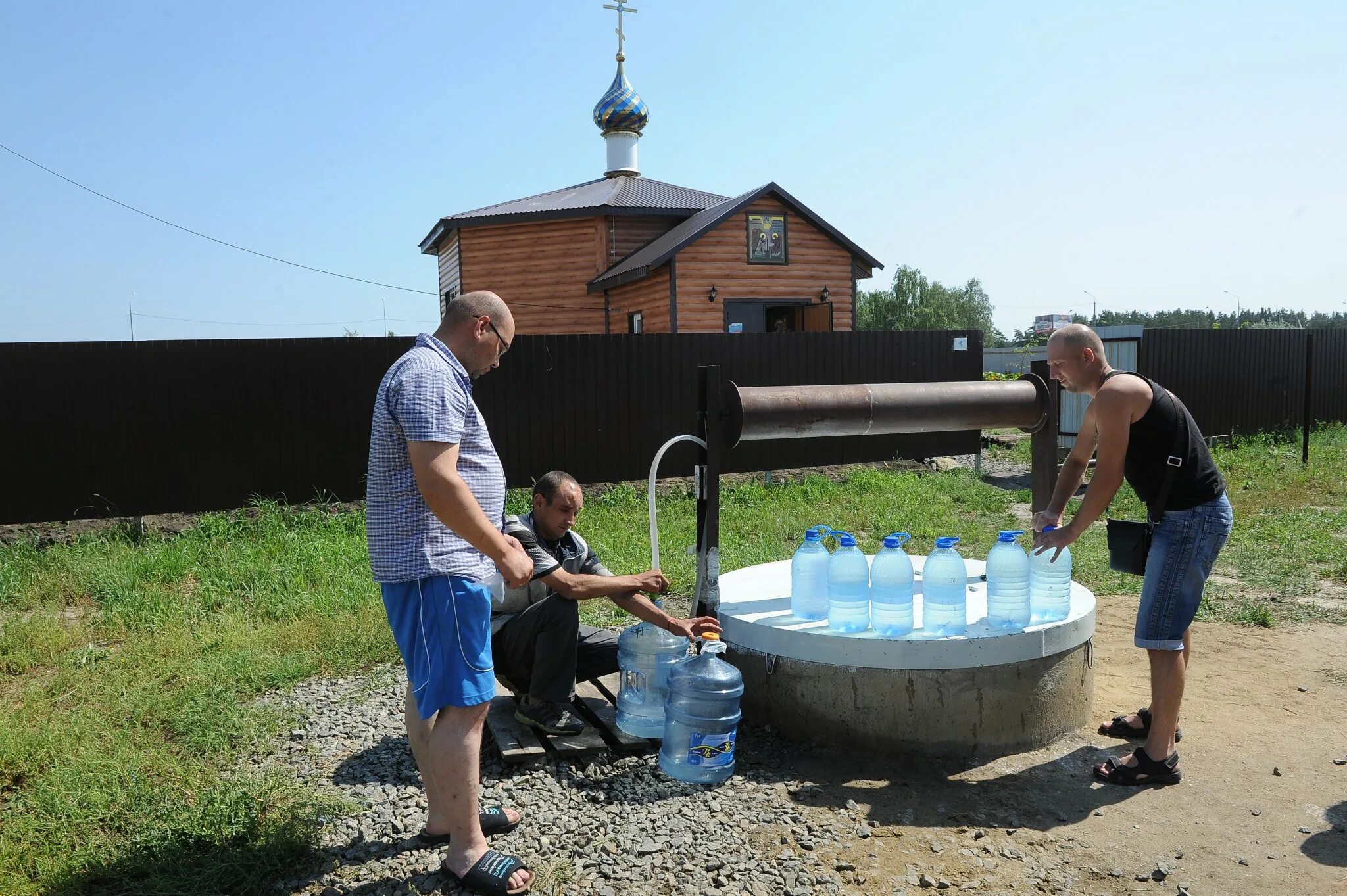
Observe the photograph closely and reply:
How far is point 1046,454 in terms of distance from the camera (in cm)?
537

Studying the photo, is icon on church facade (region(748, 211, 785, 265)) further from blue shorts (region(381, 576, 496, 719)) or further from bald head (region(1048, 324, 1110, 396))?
blue shorts (region(381, 576, 496, 719))

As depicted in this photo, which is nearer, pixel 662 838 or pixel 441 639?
pixel 441 639

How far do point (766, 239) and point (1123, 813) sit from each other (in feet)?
51.6

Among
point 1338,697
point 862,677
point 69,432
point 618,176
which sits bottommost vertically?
point 1338,697

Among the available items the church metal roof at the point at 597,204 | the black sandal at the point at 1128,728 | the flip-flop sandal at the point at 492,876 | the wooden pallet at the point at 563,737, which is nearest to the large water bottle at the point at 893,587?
the black sandal at the point at 1128,728

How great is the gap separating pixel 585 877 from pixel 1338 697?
168 inches

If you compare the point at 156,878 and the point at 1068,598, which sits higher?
the point at 1068,598

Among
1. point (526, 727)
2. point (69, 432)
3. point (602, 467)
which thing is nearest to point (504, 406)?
point (602, 467)

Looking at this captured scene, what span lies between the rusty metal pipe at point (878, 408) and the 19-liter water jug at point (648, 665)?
3.36ft

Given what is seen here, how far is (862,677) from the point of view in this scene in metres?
4.16

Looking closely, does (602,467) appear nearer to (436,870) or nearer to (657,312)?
(657,312)

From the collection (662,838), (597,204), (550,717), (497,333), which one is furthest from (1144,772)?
(597,204)

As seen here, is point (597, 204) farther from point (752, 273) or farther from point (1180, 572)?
point (1180, 572)

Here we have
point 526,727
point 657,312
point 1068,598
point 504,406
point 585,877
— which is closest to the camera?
point 585,877
